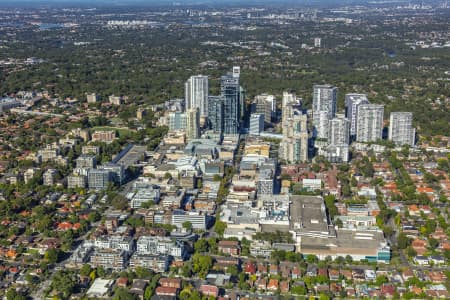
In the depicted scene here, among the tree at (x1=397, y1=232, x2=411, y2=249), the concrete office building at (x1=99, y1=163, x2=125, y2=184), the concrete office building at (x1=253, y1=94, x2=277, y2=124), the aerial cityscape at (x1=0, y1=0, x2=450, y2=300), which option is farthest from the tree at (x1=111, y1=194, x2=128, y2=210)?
the concrete office building at (x1=253, y1=94, x2=277, y2=124)

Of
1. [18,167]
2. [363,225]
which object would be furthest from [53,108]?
[363,225]

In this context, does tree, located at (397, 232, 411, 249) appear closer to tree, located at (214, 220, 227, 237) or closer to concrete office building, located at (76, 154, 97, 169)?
tree, located at (214, 220, 227, 237)

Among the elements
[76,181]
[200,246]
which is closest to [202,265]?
[200,246]

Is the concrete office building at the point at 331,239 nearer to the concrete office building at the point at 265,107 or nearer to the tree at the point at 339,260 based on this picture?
the tree at the point at 339,260

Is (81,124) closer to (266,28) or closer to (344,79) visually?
(344,79)

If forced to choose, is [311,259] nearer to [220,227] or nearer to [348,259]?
[348,259]
